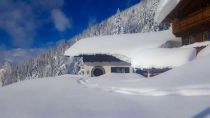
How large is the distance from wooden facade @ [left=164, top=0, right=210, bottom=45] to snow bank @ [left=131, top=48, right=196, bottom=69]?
51.4 inches

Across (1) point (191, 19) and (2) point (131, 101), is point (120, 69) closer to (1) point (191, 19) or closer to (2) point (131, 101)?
(1) point (191, 19)

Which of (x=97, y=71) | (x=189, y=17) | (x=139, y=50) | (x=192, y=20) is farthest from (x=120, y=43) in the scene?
(x=192, y=20)

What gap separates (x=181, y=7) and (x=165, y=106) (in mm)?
10646

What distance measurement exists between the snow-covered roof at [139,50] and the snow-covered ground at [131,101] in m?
6.96

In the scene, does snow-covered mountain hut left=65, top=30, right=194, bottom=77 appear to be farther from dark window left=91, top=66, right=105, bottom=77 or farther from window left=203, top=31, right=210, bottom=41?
window left=203, top=31, right=210, bottom=41

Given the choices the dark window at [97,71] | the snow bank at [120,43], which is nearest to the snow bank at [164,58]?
the snow bank at [120,43]

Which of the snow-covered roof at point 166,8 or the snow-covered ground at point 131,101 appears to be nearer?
the snow-covered ground at point 131,101

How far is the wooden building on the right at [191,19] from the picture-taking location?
13380 millimetres

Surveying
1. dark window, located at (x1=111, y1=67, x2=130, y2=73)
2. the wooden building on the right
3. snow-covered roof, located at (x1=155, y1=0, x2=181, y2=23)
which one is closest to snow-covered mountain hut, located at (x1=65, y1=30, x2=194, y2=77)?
dark window, located at (x1=111, y1=67, x2=130, y2=73)

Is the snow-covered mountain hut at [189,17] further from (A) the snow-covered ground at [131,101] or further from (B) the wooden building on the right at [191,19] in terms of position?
(A) the snow-covered ground at [131,101]

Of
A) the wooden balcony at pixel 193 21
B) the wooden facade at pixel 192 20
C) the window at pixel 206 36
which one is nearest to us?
the wooden balcony at pixel 193 21

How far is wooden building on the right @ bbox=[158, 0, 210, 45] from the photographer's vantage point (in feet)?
43.9

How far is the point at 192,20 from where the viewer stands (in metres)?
14.4

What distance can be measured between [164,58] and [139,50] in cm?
580
